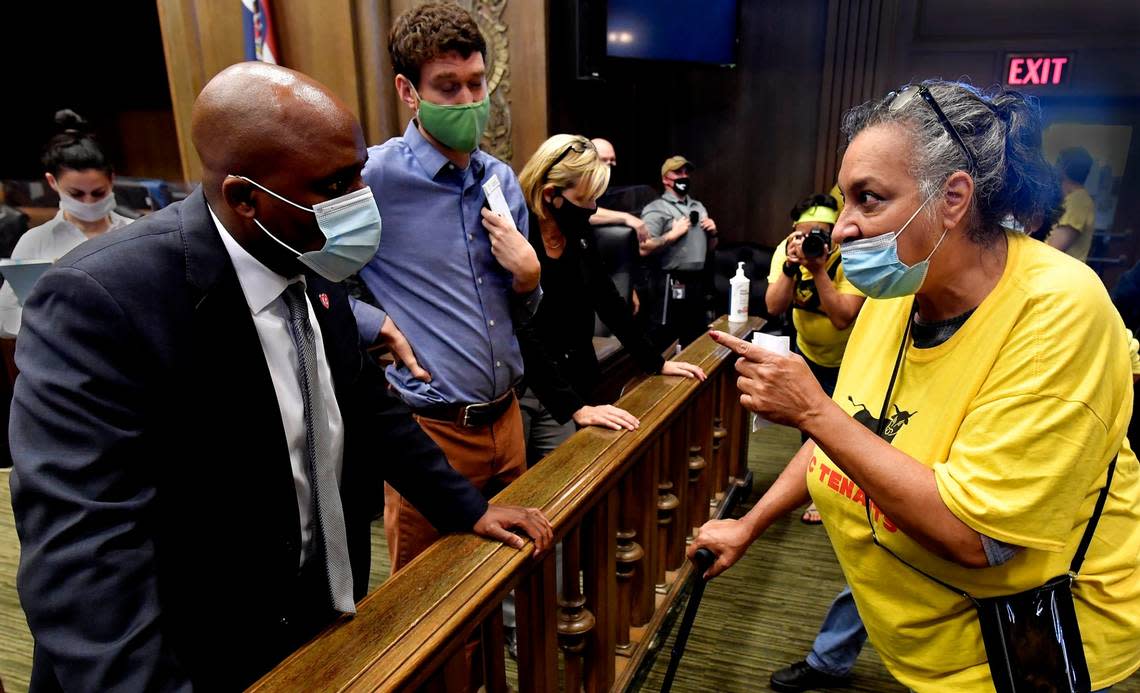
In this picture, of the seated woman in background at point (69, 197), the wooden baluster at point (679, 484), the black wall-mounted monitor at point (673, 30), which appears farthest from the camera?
the black wall-mounted monitor at point (673, 30)

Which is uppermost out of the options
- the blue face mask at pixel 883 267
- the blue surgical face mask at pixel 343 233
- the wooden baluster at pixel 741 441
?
the blue surgical face mask at pixel 343 233

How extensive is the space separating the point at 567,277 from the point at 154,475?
4.48 feet

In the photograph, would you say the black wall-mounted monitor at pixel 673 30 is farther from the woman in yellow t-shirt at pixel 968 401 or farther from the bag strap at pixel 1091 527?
the bag strap at pixel 1091 527

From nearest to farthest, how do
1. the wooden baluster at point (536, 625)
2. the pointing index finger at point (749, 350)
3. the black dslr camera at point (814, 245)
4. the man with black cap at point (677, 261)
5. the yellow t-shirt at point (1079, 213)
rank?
the pointing index finger at point (749, 350), the wooden baluster at point (536, 625), the black dslr camera at point (814, 245), the yellow t-shirt at point (1079, 213), the man with black cap at point (677, 261)

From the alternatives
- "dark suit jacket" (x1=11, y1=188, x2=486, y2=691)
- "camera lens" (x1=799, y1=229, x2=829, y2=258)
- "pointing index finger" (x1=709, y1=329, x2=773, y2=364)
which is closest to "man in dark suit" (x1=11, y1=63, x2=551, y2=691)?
"dark suit jacket" (x1=11, y1=188, x2=486, y2=691)

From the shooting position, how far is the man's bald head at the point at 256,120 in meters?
0.92

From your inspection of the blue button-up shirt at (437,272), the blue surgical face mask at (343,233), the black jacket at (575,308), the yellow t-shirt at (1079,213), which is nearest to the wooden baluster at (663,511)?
the black jacket at (575,308)

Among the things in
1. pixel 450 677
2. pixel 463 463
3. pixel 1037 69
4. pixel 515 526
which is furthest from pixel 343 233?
pixel 1037 69

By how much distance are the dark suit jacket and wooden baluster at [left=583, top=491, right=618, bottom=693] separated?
0.68 metres

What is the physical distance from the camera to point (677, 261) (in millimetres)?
4422

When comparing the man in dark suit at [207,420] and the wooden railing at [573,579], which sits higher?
the man in dark suit at [207,420]

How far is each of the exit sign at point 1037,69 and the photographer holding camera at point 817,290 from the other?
2.98m

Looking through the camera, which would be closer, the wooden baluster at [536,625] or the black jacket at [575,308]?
the wooden baluster at [536,625]

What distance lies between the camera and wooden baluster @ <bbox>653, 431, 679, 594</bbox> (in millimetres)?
1982
